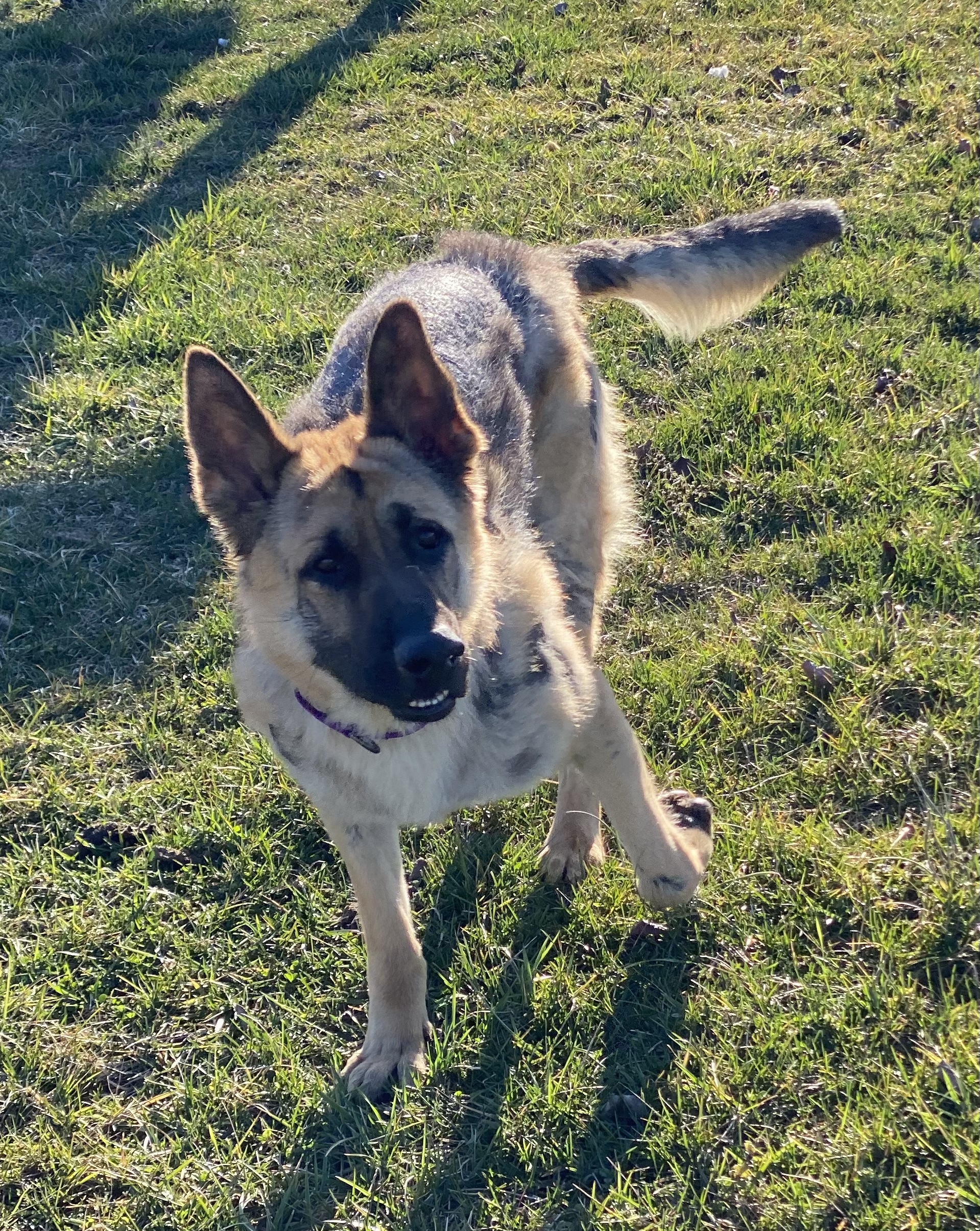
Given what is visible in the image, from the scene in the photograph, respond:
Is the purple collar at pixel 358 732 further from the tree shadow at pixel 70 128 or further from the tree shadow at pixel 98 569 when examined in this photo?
the tree shadow at pixel 70 128

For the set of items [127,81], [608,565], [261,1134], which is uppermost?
[127,81]

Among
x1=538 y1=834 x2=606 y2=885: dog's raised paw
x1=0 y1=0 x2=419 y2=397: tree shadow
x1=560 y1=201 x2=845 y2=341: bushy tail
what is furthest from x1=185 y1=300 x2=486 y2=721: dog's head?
x1=0 y1=0 x2=419 y2=397: tree shadow

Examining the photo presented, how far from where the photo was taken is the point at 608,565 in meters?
4.45

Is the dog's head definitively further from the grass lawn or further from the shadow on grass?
the shadow on grass

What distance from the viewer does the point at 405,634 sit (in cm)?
274

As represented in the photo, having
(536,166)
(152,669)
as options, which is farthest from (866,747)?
(536,166)

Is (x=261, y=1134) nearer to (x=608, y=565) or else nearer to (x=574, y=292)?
(x=608, y=565)

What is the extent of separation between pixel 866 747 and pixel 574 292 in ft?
6.95

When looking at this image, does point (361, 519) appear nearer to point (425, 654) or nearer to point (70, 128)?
point (425, 654)

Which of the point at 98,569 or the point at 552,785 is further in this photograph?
the point at 98,569

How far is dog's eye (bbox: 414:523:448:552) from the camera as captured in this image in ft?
9.95

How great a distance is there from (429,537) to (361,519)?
202mm

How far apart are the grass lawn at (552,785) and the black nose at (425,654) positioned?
1.12 metres

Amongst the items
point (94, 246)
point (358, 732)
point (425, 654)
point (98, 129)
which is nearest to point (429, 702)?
point (425, 654)
